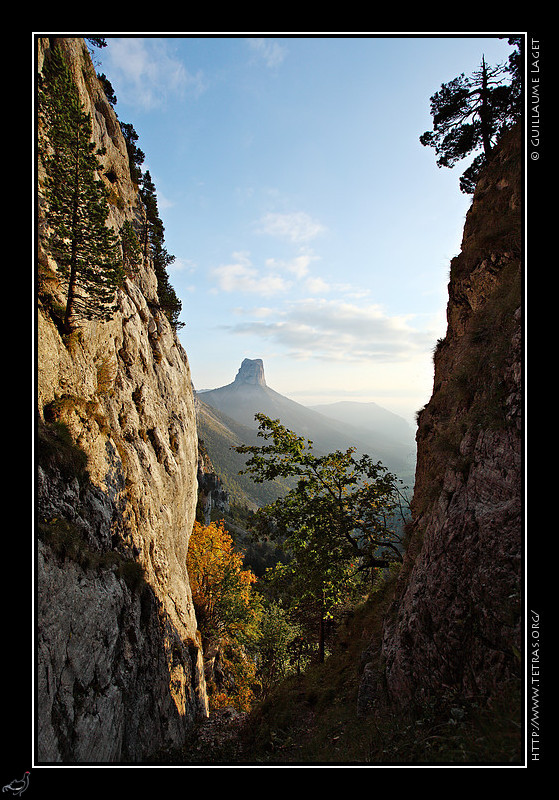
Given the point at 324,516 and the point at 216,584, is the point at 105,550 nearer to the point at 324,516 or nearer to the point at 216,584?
the point at 324,516

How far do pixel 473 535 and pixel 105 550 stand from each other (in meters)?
13.0

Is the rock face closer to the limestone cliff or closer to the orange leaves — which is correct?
the limestone cliff

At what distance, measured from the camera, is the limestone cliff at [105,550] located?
8.49 meters

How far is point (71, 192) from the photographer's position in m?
12.1

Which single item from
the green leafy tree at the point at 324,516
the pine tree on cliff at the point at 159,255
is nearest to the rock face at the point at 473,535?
the green leafy tree at the point at 324,516
